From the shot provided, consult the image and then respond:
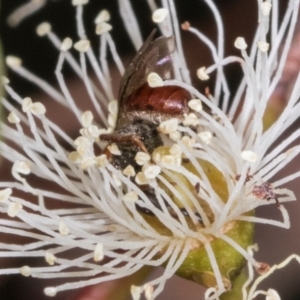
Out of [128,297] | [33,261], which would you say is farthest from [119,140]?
[33,261]

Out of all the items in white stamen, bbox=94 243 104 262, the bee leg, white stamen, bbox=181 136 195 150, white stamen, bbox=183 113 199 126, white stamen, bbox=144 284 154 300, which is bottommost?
white stamen, bbox=144 284 154 300

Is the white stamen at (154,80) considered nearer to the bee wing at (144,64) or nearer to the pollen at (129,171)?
the bee wing at (144,64)

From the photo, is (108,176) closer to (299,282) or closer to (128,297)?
(128,297)

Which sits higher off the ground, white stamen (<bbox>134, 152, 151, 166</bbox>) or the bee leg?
the bee leg

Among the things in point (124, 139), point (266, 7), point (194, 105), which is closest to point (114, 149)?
point (124, 139)

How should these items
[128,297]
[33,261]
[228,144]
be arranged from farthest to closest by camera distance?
[33,261] → [128,297] → [228,144]

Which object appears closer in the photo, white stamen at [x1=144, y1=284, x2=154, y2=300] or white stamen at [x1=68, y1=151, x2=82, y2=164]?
white stamen at [x1=144, y1=284, x2=154, y2=300]

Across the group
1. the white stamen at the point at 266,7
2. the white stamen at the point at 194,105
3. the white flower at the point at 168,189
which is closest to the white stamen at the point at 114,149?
the white flower at the point at 168,189

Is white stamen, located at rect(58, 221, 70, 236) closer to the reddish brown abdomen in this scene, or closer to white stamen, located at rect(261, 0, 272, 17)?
the reddish brown abdomen

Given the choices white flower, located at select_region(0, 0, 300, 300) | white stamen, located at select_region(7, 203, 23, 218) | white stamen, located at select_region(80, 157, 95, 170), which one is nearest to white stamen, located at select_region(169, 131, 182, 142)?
white flower, located at select_region(0, 0, 300, 300)
